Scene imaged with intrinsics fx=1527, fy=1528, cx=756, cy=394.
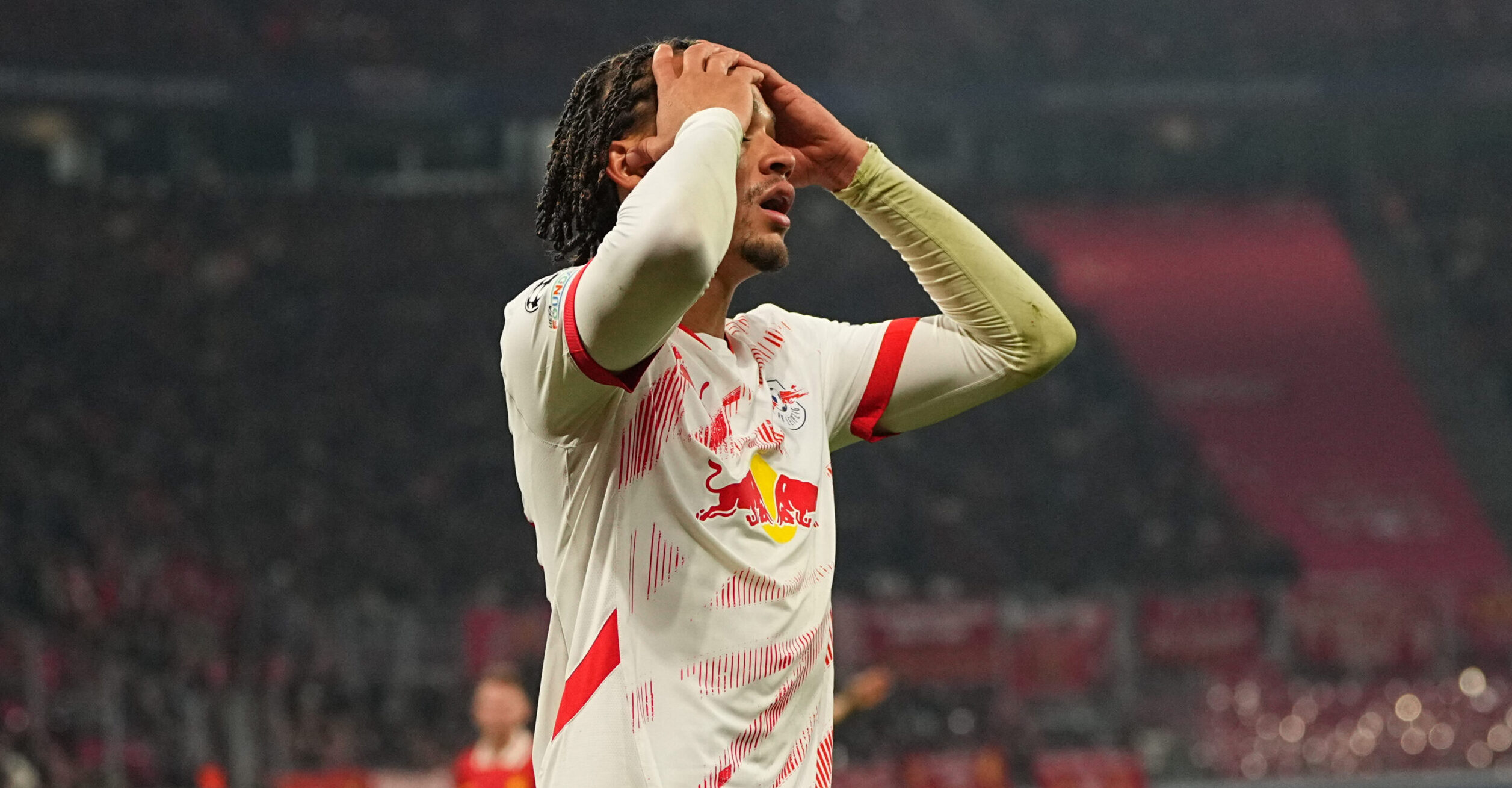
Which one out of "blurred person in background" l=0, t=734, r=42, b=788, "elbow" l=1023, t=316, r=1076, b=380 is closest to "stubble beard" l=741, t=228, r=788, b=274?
"elbow" l=1023, t=316, r=1076, b=380

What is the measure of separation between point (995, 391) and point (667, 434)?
687mm

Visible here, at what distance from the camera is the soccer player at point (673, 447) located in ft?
5.78

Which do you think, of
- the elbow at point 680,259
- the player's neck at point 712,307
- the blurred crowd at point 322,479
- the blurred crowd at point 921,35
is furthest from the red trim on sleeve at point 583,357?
the blurred crowd at point 921,35

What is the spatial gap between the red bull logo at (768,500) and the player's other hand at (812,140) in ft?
1.46

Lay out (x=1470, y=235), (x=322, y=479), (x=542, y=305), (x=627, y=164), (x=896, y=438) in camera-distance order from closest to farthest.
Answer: (x=542, y=305) → (x=627, y=164) → (x=322, y=479) → (x=896, y=438) → (x=1470, y=235)

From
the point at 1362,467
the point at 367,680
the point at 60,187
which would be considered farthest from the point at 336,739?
the point at 1362,467

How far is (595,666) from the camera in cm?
195

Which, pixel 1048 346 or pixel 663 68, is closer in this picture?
pixel 663 68

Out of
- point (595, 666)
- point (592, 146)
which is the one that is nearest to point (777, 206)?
point (592, 146)

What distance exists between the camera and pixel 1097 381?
21797 mm

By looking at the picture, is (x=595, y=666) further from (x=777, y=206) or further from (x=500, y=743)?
(x=500, y=743)

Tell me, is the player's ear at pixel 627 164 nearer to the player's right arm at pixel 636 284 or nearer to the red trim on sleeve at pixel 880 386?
the player's right arm at pixel 636 284

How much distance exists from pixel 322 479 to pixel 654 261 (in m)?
15.4

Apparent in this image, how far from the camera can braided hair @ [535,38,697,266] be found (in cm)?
210
